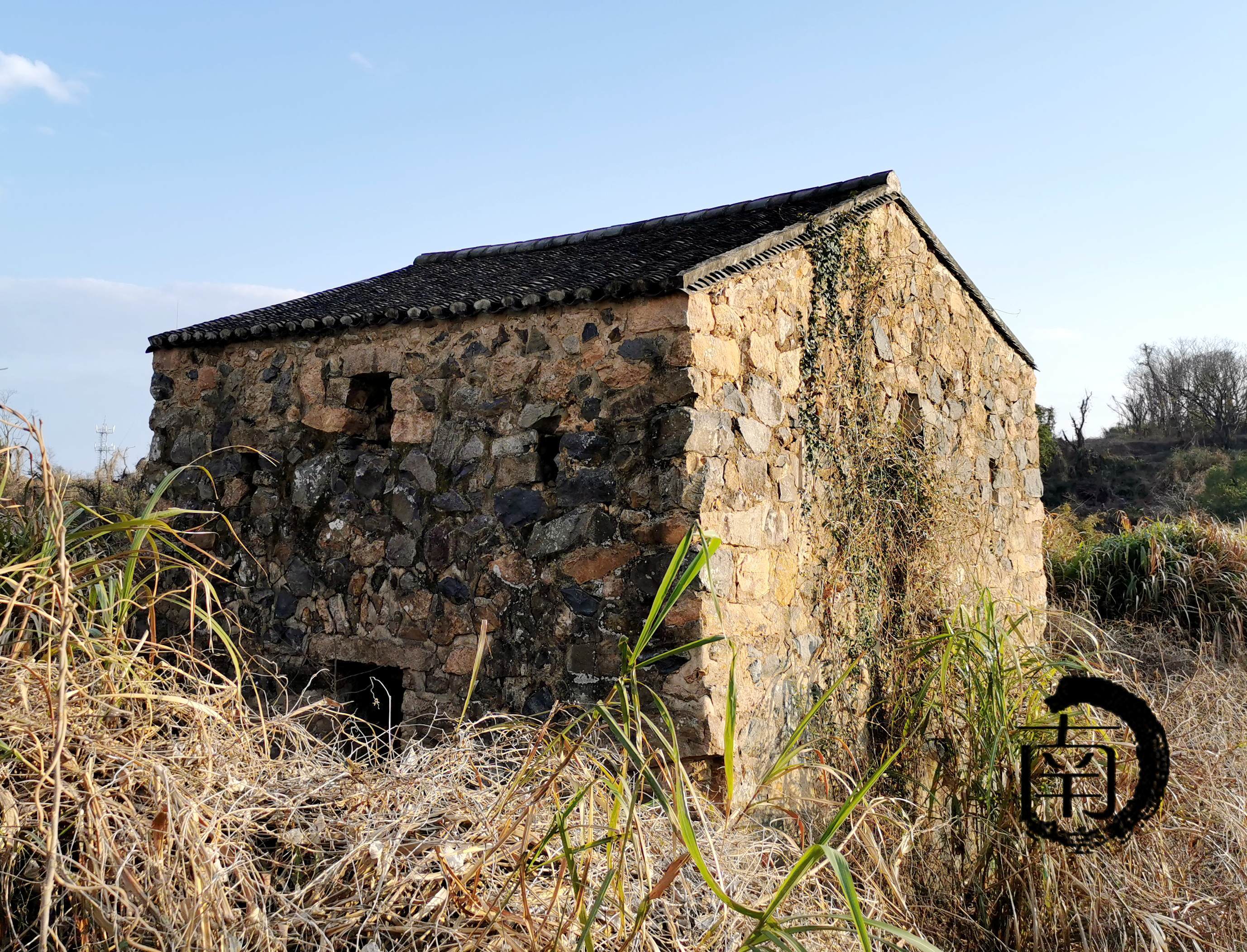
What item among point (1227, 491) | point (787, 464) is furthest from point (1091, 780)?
point (1227, 491)

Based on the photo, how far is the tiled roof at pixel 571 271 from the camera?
484 cm

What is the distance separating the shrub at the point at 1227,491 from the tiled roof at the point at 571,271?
1171 centimetres

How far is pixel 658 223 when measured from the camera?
6.97m

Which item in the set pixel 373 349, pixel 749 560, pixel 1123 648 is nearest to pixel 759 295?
pixel 749 560

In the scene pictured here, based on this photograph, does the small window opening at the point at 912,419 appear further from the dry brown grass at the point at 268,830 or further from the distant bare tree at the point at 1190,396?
the distant bare tree at the point at 1190,396

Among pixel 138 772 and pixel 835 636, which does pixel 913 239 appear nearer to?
pixel 835 636

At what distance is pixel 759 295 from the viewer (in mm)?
5023

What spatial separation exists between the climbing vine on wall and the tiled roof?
440 mm

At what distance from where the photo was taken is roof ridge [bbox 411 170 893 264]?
20.1ft

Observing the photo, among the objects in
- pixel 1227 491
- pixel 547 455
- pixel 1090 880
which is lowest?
pixel 1090 880

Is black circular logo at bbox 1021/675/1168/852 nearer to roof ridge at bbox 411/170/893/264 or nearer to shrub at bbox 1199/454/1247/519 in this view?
roof ridge at bbox 411/170/893/264

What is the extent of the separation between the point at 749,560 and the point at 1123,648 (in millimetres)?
5299

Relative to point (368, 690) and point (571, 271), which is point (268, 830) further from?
point (571, 271)

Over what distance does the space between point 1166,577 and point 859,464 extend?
5.51 meters
